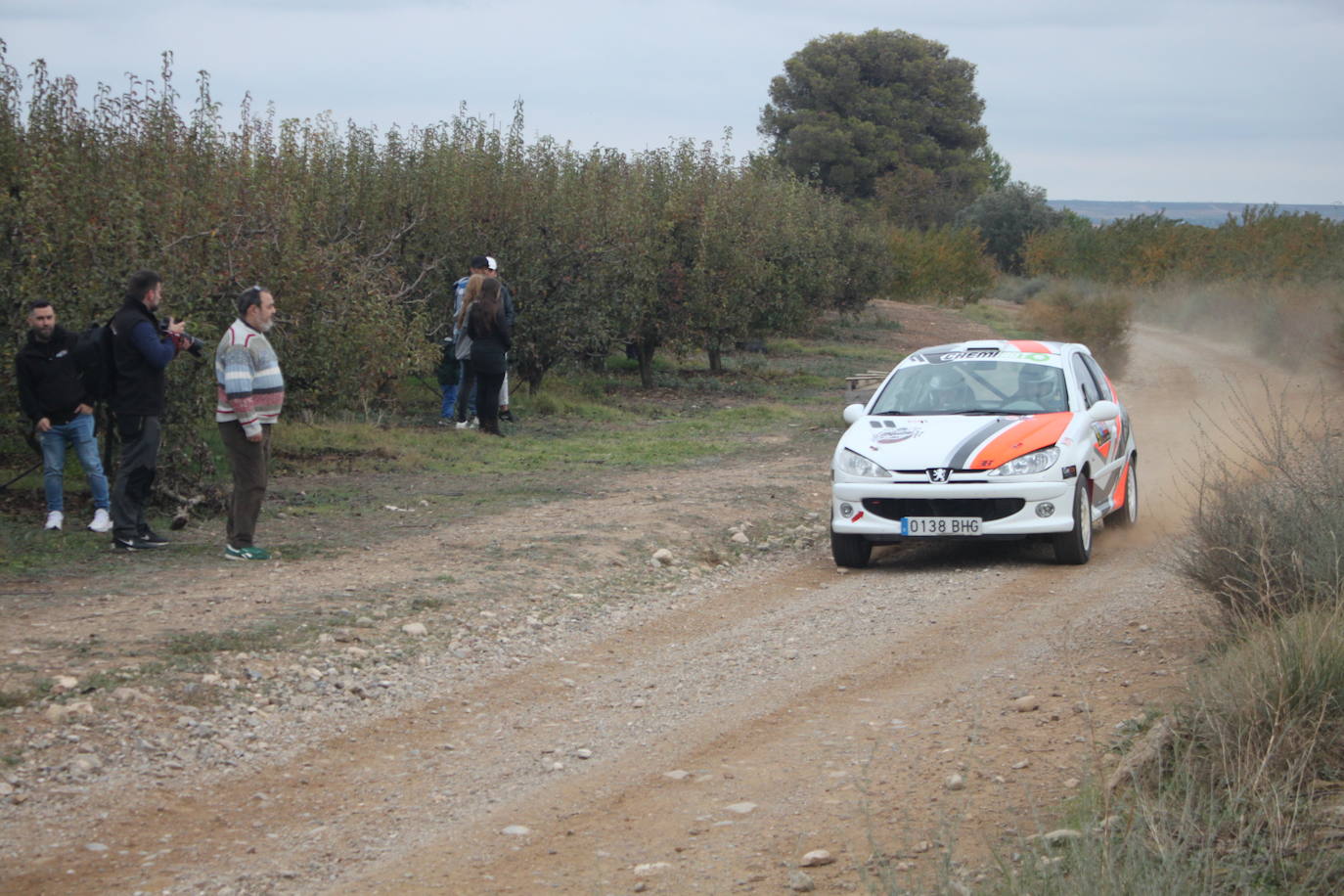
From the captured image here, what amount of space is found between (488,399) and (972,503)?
8.56 meters

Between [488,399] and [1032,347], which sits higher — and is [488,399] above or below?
below

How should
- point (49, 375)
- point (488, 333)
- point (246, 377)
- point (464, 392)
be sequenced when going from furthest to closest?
1. point (464, 392)
2. point (488, 333)
3. point (49, 375)
4. point (246, 377)

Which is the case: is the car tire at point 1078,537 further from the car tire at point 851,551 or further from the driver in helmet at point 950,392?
the car tire at point 851,551

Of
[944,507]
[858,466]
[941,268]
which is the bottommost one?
[944,507]

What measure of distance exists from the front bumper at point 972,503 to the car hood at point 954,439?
171 mm

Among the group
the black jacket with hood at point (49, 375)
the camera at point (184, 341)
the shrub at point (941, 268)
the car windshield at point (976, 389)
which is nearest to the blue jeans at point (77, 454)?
the black jacket with hood at point (49, 375)

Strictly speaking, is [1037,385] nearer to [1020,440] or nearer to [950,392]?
[950,392]

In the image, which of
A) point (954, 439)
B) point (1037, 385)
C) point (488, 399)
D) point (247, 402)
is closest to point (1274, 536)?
point (954, 439)

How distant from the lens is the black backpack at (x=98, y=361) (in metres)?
9.81

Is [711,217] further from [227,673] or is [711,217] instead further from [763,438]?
[227,673]

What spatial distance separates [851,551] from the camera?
34.1 feet

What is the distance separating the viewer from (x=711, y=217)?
24.9m

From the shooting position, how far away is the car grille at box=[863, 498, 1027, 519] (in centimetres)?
995

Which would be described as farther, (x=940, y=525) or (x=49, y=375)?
(x=49, y=375)
